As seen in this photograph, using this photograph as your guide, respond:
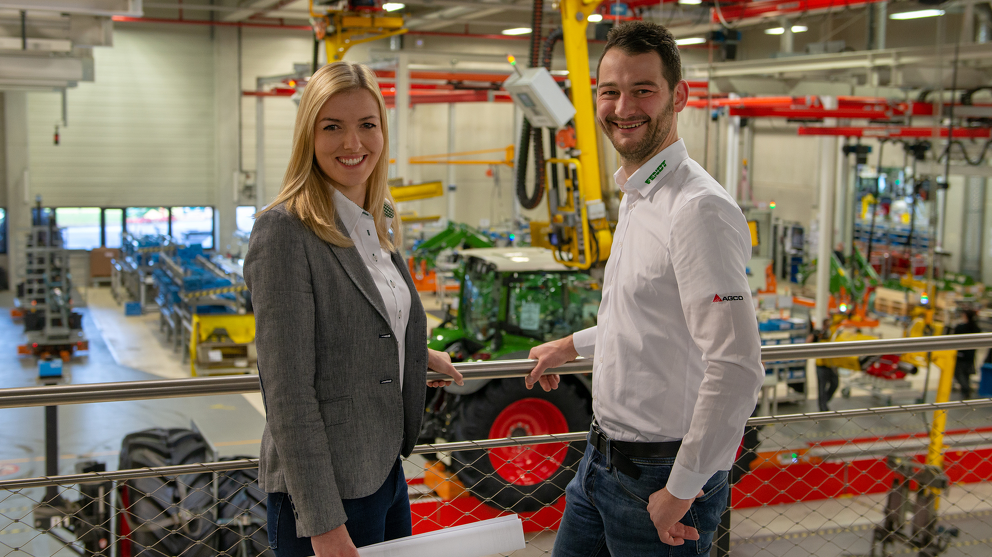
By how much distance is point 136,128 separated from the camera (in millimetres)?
19125

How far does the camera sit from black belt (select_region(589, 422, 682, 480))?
5.20 feet

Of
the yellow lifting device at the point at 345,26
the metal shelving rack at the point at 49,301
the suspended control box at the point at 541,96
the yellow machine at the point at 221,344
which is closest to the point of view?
the suspended control box at the point at 541,96

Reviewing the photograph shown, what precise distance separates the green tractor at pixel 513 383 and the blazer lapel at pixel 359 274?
12.4 ft

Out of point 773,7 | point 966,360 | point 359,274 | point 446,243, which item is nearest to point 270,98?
point 446,243

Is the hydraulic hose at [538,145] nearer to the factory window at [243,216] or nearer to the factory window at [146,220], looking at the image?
the factory window at [243,216]

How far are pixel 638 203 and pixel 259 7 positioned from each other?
16.8 meters

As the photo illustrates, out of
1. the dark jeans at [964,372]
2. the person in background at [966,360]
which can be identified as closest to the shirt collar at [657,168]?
the person in background at [966,360]

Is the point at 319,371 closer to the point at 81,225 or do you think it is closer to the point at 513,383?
the point at 513,383

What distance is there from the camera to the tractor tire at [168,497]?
469cm

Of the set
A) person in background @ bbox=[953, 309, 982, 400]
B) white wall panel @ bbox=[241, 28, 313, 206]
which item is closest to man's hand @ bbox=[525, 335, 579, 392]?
person in background @ bbox=[953, 309, 982, 400]

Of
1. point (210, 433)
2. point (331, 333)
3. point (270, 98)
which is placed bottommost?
point (210, 433)

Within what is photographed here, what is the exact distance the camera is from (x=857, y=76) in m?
10.3

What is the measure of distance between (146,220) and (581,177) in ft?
51.2

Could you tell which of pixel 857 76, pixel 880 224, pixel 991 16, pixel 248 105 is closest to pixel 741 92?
pixel 857 76
